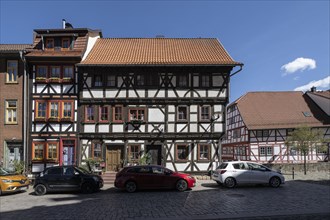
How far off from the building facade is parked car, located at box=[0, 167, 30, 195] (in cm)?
557

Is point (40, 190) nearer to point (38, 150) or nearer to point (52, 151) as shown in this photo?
point (52, 151)

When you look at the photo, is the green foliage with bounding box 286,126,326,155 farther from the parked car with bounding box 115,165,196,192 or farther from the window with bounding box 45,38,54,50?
the window with bounding box 45,38,54,50

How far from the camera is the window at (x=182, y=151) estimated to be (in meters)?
19.7

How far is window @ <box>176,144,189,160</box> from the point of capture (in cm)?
1970

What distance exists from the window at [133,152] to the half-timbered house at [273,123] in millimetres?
16283

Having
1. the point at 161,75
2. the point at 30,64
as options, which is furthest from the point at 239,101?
the point at 30,64

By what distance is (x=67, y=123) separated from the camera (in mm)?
19750

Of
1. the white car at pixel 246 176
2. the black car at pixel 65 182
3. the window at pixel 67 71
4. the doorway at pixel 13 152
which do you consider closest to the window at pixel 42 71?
the window at pixel 67 71

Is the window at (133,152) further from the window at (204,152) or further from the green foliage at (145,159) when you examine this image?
the window at (204,152)

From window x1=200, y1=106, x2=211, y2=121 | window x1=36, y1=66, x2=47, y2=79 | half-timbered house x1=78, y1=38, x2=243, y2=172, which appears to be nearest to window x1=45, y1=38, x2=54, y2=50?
window x1=36, y1=66, x2=47, y2=79

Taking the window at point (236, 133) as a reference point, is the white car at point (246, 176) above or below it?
below

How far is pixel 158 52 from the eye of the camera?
2223 cm

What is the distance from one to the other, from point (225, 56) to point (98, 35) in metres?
12.0

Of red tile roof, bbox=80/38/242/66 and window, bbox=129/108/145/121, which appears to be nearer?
window, bbox=129/108/145/121
